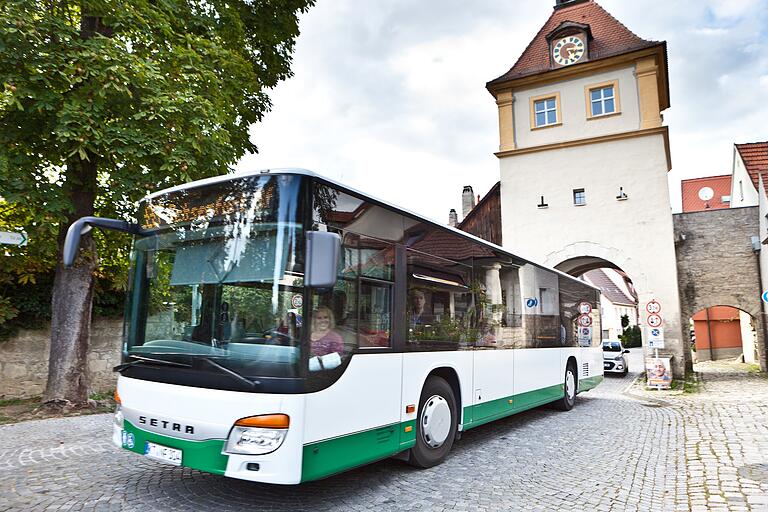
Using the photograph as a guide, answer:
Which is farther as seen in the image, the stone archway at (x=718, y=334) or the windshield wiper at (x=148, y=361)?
the stone archway at (x=718, y=334)

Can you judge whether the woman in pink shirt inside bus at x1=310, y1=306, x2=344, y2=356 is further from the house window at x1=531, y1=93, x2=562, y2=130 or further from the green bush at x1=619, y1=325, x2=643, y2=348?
the green bush at x1=619, y1=325, x2=643, y2=348

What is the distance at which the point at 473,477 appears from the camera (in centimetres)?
564

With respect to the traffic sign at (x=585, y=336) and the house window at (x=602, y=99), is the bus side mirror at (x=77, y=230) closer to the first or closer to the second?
the traffic sign at (x=585, y=336)

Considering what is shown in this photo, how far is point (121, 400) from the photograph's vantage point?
15.6 ft

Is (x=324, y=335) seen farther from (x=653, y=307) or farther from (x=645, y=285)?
(x=645, y=285)

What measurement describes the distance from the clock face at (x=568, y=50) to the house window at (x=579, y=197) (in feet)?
16.5

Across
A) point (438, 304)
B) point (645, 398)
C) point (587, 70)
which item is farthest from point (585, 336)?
point (587, 70)

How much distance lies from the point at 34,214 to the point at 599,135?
18503 millimetres

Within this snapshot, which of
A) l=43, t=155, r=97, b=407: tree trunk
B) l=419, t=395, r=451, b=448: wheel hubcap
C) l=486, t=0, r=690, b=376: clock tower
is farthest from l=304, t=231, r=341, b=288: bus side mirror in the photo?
l=486, t=0, r=690, b=376: clock tower

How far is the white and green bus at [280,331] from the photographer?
394 centimetres

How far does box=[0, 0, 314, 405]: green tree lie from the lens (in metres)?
7.80

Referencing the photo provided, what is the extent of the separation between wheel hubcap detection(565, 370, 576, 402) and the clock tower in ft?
28.9

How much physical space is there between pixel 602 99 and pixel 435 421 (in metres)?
18.1

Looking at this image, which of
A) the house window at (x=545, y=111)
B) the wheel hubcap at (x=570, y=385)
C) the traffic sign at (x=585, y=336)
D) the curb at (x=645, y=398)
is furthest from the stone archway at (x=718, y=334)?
the wheel hubcap at (x=570, y=385)
